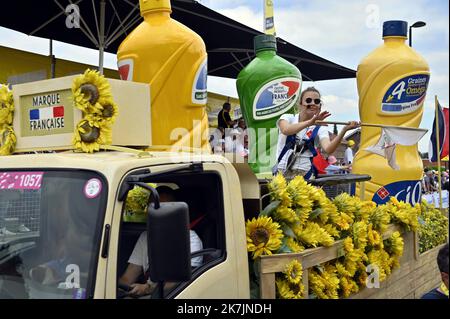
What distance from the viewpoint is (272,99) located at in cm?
709

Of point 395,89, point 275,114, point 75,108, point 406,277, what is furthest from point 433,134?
point 75,108

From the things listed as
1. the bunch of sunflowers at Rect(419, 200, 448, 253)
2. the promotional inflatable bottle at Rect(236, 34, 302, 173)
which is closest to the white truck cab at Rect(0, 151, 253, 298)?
the bunch of sunflowers at Rect(419, 200, 448, 253)

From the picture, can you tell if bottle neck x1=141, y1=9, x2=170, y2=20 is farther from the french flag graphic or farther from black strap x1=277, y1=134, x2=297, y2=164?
the french flag graphic

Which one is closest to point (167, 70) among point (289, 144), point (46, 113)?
point (289, 144)

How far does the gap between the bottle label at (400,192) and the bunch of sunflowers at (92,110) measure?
4.84 metres

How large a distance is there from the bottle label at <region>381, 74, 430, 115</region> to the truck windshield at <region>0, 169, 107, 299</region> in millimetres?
5135

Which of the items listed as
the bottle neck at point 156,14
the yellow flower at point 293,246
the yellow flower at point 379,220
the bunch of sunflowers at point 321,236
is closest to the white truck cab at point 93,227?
the bunch of sunflowers at point 321,236

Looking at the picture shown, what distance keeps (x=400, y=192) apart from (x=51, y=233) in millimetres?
5368

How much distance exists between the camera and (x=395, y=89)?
6.46 m

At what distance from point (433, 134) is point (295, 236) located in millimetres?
3792

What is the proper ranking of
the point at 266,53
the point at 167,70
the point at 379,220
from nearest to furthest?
the point at 379,220 → the point at 167,70 → the point at 266,53

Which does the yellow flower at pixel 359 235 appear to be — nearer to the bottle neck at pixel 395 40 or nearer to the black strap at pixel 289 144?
the black strap at pixel 289 144

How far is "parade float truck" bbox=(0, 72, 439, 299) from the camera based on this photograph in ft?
6.64

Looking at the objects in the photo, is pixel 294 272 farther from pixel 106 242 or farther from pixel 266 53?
pixel 266 53
